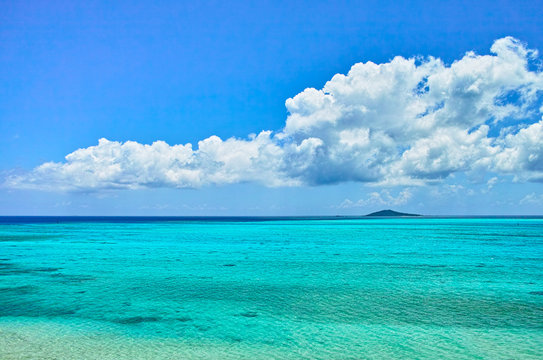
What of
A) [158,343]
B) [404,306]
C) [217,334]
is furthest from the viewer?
[404,306]

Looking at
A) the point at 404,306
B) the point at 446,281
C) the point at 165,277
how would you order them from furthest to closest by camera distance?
1. the point at 165,277
2. the point at 446,281
3. the point at 404,306

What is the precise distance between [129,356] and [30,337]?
503 cm

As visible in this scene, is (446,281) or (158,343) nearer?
(158,343)

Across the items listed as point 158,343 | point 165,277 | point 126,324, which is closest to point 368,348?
point 158,343

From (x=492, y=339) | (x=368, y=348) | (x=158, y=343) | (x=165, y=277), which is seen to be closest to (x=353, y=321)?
(x=368, y=348)

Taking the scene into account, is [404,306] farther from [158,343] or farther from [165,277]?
[165,277]

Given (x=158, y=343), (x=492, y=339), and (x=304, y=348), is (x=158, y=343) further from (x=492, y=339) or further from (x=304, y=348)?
(x=492, y=339)

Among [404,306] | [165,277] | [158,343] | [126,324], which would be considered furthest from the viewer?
[165,277]

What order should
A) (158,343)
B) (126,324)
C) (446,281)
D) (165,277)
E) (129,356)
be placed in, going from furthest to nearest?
(165,277) < (446,281) < (126,324) < (158,343) < (129,356)

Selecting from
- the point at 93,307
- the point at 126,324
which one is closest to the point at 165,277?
the point at 93,307

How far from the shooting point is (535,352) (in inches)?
549

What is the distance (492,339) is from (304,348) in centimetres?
756

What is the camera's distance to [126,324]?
17.3 metres

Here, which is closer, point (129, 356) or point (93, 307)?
point (129, 356)
